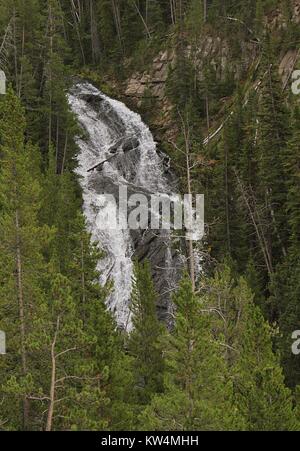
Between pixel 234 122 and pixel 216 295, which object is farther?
pixel 234 122

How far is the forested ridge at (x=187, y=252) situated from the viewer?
13844 mm

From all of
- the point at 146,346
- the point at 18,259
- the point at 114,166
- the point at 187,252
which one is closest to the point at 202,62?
the point at 114,166

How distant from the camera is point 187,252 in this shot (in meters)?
24.0

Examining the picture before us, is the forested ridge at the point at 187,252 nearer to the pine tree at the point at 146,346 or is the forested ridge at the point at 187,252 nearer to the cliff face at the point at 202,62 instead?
the pine tree at the point at 146,346

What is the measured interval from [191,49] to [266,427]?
48.9m

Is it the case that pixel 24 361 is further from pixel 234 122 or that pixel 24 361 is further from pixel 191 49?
pixel 191 49

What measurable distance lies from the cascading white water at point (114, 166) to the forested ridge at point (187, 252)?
1.70 metres

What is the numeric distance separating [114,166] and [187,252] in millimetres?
21562

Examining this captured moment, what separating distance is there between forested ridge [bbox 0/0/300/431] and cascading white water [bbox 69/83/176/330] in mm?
1701

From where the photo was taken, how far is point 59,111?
39000mm

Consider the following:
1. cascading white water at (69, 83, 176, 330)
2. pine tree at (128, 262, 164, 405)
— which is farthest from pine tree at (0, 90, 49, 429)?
cascading white water at (69, 83, 176, 330)

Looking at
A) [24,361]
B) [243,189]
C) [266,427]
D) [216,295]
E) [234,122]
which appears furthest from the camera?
[234,122]

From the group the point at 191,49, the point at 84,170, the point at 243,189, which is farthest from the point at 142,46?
the point at 243,189

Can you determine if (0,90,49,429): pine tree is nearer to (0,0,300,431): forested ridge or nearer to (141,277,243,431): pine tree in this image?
(0,0,300,431): forested ridge
